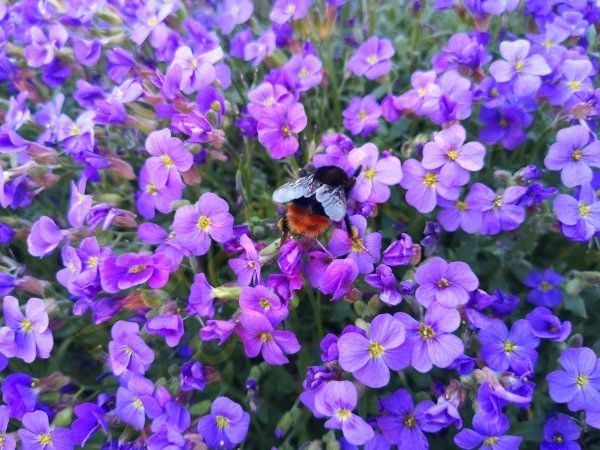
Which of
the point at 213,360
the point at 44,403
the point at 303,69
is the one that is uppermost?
the point at 303,69

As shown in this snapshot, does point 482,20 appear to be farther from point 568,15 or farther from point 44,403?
point 44,403

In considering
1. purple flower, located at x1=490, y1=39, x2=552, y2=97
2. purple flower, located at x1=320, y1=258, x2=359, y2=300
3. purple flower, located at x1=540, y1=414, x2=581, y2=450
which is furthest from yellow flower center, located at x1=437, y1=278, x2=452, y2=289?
purple flower, located at x1=490, y1=39, x2=552, y2=97


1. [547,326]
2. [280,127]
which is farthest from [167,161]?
[547,326]

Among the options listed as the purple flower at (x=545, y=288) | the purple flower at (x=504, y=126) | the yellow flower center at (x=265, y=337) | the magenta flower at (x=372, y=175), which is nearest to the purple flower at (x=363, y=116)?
the magenta flower at (x=372, y=175)

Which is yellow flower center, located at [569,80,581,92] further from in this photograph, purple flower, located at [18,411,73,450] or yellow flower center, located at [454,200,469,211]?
purple flower, located at [18,411,73,450]

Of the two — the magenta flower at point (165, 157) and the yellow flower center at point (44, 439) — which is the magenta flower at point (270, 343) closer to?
the magenta flower at point (165, 157)

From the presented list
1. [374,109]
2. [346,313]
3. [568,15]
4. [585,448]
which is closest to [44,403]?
[346,313]

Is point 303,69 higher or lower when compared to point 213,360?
higher
